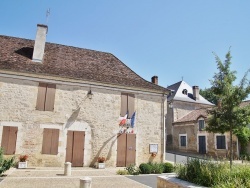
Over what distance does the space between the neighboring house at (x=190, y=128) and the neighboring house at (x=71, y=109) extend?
12.8ft

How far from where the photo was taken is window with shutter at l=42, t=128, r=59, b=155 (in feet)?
40.7

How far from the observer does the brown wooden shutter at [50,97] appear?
12.9 meters

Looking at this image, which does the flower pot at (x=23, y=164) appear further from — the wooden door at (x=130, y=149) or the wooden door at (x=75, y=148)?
the wooden door at (x=130, y=149)

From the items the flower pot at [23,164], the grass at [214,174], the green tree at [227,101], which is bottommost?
the flower pot at [23,164]

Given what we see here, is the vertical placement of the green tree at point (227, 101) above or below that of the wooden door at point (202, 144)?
above

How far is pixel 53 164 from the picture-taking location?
12422mm

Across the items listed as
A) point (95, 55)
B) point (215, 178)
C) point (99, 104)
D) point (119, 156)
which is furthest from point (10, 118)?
point (215, 178)

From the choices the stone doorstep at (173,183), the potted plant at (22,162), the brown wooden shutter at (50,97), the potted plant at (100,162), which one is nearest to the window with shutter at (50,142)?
the potted plant at (22,162)

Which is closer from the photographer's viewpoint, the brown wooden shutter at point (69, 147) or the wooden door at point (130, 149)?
the brown wooden shutter at point (69, 147)

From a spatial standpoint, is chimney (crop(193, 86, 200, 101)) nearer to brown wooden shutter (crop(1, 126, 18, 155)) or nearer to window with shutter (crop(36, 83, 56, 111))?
window with shutter (crop(36, 83, 56, 111))

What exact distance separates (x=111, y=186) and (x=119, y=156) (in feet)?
19.0

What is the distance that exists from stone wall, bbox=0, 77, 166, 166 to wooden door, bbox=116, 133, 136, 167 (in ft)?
0.89

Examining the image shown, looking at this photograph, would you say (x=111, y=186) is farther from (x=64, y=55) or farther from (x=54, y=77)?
(x=64, y=55)

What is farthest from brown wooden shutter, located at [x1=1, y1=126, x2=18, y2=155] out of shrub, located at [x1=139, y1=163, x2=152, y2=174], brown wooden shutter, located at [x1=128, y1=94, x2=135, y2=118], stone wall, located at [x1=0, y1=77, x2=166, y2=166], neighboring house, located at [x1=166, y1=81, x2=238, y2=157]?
neighboring house, located at [x1=166, y1=81, x2=238, y2=157]
